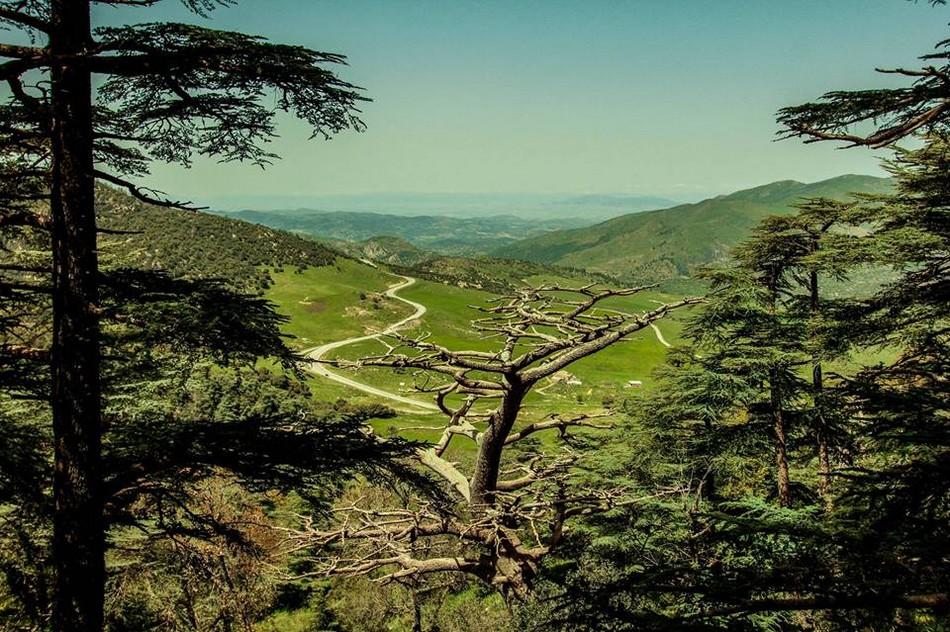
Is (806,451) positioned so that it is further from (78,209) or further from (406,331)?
(406,331)

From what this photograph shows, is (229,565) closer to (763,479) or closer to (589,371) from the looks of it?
(763,479)

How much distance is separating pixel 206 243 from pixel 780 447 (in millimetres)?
104369

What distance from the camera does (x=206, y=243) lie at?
98562 millimetres

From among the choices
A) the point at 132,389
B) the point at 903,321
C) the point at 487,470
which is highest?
the point at 903,321

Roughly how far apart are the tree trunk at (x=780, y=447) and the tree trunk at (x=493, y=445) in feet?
40.7

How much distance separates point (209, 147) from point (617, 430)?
17.1m

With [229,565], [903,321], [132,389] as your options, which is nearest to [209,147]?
[132,389]

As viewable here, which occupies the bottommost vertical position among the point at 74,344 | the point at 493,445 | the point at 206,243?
the point at 493,445

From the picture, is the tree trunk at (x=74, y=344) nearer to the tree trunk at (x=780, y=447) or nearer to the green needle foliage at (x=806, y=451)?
the green needle foliage at (x=806, y=451)

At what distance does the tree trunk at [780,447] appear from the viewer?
14.2m

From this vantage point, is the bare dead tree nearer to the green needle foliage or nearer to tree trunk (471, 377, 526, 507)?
tree trunk (471, 377, 526, 507)

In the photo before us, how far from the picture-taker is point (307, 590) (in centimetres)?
2109

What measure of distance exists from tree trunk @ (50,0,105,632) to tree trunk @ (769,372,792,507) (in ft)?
49.3

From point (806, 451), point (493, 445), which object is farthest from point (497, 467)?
point (806, 451)
